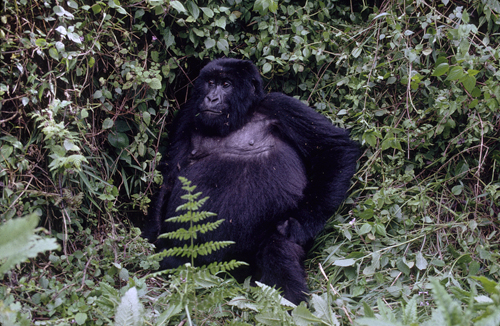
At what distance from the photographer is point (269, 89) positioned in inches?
167

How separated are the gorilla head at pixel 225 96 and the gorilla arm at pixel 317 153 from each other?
243 mm

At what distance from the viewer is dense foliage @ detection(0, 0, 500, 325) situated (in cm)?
248

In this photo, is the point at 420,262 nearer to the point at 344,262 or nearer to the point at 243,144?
the point at 344,262

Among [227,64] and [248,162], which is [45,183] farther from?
[227,64]

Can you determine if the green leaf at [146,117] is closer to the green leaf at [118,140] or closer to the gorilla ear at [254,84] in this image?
the green leaf at [118,140]

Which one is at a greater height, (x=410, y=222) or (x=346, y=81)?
(x=346, y=81)

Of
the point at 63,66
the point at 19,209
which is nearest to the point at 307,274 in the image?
the point at 19,209

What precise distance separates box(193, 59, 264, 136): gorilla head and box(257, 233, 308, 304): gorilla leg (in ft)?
3.52

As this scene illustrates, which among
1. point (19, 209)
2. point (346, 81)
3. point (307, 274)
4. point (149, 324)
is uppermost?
point (346, 81)

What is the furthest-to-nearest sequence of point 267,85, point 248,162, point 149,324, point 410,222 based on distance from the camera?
point 267,85, point 248,162, point 410,222, point 149,324

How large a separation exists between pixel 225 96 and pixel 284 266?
152cm

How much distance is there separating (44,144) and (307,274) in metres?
2.17

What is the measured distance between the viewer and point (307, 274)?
10.5ft

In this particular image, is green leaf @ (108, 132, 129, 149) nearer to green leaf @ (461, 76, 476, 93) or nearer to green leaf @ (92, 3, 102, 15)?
green leaf @ (92, 3, 102, 15)
